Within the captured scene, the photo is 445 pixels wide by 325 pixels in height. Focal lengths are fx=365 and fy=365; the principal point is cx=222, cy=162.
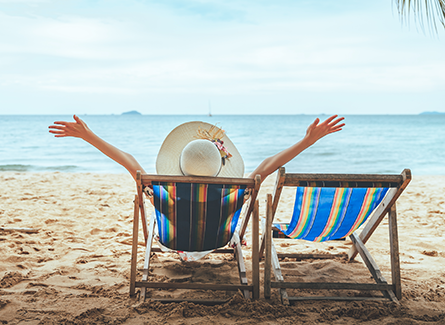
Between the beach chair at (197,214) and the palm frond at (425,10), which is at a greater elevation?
the palm frond at (425,10)

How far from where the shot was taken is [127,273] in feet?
8.69

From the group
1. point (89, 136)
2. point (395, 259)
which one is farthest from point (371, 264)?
point (89, 136)

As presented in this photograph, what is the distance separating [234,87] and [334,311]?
56837 millimetres

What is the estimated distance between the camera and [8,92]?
47.6 m

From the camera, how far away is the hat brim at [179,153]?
2813 millimetres

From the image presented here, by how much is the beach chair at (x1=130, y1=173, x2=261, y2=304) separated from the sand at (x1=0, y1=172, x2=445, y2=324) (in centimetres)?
11

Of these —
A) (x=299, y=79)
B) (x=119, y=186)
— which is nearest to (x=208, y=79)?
(x=299, y=79)

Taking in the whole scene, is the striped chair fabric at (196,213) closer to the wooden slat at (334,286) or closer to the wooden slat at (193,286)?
the wooden slat at (193,286)

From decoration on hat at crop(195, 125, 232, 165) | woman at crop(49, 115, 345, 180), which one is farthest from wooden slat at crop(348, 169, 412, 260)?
decoration on hat at crop(195, 125, 232, 165)

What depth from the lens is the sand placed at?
202 cm

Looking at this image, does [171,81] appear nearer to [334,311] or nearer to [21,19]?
[21,19]

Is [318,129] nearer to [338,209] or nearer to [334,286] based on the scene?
[338,209]

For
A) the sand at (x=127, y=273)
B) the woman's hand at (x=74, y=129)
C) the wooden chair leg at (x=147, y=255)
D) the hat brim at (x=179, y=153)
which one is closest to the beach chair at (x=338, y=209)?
the sand at (x=127, y=273)

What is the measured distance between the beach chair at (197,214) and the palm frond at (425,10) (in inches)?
56.9
